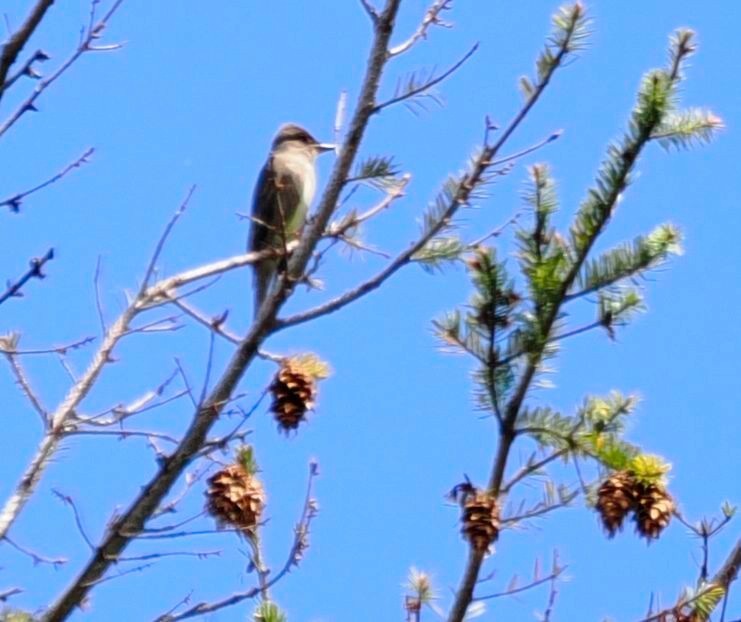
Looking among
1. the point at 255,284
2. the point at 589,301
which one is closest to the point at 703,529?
the point at 589,301

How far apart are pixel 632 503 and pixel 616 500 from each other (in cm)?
4

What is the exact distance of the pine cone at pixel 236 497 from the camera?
10.7ft

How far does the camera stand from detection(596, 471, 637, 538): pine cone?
9.80 feet

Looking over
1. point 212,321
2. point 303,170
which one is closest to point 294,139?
point 303,170

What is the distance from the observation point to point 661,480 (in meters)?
3.01

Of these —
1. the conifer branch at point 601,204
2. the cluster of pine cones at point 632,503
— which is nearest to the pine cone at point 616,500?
the cluster of pine cones at point 632,503

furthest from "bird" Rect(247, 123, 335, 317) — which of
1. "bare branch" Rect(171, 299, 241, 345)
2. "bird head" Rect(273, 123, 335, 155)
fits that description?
"bare branch" Rect(171, 299, 241, 345)

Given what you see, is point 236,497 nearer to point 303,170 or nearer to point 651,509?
point 651,509

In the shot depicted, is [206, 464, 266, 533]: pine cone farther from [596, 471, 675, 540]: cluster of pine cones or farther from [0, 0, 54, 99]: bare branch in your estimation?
[0, 0, 54, 99]: bare branch

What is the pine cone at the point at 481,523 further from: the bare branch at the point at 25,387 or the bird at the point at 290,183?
the bird at the point at 290,183

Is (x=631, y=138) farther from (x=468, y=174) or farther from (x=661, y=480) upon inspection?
(x=661, y=480)

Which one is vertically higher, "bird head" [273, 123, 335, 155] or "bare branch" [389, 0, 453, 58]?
"bird head" [273, 123, 335, 155]

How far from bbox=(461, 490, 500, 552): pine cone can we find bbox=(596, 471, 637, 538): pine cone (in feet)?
0.76

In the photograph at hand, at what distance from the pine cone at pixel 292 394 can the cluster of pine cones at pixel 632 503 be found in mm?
794
